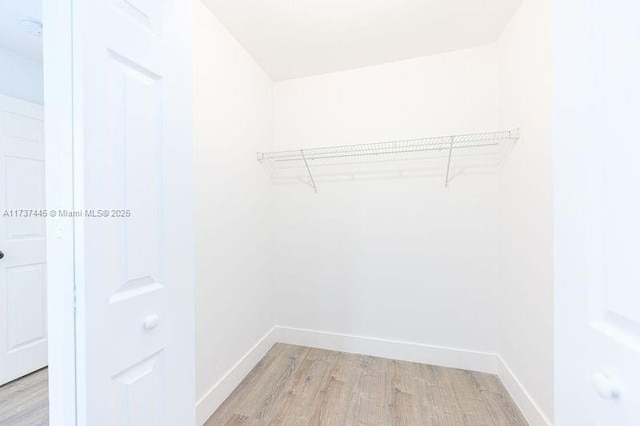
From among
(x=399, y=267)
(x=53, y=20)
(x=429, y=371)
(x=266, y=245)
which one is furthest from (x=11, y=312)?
(x=429, y=371)

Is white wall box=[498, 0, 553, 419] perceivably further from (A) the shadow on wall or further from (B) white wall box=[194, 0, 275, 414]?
(B) white wall box=[194, 0, 275, 414]

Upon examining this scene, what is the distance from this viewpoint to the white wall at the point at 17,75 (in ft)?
3.52

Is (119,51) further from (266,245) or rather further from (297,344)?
(297,344)

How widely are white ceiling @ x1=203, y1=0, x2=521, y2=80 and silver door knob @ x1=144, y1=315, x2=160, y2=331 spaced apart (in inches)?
70.7

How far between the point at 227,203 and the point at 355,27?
1513mm

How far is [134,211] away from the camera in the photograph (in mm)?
796

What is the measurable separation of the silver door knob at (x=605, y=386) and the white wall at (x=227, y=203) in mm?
1634

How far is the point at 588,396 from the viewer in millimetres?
550

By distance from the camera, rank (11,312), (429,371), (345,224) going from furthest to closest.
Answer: (345,224) → (429,371) → (11,312)

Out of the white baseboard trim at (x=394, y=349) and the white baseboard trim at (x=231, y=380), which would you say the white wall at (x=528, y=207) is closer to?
the white baseboard trim at (x=394, y=349)

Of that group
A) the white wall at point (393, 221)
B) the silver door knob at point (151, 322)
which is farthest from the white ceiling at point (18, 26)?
the white wall at point (393, 221)

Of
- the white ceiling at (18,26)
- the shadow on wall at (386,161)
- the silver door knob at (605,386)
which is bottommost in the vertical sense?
the silver door knob at (605,386)

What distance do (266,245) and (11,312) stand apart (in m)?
1.55

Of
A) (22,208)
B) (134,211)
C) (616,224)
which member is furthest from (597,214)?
(22,208)
